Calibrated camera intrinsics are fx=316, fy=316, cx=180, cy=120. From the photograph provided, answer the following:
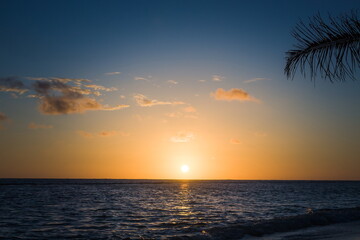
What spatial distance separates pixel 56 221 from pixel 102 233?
5.98m

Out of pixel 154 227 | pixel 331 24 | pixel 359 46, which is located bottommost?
pixel 154 227

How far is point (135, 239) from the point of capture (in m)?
15.1

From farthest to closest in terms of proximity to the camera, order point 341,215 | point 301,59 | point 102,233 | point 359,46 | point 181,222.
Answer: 1. point 341,215
2. point 181,222
3. point 102,233
4. point 301,59
5. point 359,46

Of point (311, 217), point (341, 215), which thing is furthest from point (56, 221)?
point (341, 215)

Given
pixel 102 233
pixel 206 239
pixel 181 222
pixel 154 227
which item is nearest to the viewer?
pixel 206 239

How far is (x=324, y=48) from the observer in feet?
10.3

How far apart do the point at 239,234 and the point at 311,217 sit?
306 inches

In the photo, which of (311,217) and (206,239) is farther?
(311,217)

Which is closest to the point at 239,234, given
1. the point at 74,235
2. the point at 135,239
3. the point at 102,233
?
the point at 135,239

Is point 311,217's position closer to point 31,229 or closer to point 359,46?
point 31,229

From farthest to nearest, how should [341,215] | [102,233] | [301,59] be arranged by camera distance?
[341,215] < [102,233] < [301,59]

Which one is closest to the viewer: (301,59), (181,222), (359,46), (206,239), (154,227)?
(359,46)

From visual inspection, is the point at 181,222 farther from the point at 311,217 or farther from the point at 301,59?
the point at 301,59

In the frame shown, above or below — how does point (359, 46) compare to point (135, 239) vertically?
above
